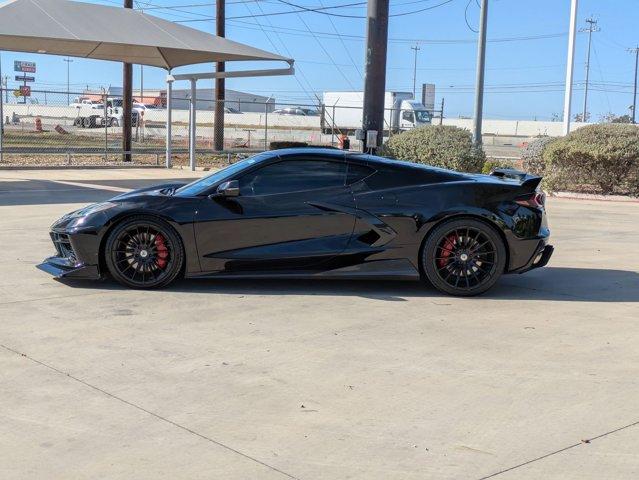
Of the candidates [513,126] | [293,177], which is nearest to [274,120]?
[513,126]

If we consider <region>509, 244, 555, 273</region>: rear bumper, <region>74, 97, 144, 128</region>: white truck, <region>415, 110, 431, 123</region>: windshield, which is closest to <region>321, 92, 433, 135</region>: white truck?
<region>415, 110, 431, 123</region>: windshield

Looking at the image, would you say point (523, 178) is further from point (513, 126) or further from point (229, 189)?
point (513, 126)

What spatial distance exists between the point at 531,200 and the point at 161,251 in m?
3.44

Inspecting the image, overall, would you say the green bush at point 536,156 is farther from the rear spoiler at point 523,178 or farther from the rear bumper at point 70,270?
the rear bumper at point 70,270

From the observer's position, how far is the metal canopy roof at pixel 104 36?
17906mm

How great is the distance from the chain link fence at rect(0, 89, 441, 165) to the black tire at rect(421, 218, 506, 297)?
16469 millimetres

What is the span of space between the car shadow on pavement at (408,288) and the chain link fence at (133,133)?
15.8 metres

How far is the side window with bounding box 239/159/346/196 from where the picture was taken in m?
7.36

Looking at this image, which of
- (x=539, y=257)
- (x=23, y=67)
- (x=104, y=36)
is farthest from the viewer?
(x=23, y=67)

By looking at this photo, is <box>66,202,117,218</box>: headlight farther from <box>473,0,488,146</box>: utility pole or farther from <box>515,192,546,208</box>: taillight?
<box>473,0,488,146</box>: utility pole

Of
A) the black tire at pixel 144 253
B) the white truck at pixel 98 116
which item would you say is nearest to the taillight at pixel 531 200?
the black tire at pixel 144 253

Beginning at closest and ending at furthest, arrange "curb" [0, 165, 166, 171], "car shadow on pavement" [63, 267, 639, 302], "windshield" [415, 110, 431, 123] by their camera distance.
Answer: "car shadow on pavement" [63, 267, 639, 302] < "curb" [0, 165, 166, 171] < "windshield" [415, 110, 431, 123]

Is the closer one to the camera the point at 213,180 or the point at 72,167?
the point at 213,180

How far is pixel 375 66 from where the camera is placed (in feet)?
57.2
